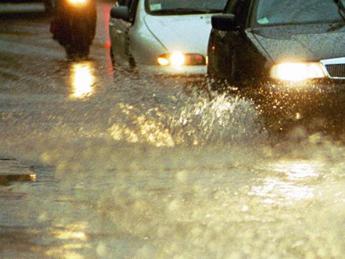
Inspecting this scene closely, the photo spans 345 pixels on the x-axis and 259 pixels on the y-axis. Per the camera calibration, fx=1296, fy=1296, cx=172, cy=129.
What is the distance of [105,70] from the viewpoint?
1845 cm

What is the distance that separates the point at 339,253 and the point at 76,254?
132 centimetres

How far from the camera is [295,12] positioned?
1272 centimetres

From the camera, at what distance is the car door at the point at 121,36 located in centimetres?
1584

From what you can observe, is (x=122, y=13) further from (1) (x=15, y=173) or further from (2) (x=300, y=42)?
(1) (x=15, y=173)

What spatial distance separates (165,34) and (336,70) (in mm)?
3732

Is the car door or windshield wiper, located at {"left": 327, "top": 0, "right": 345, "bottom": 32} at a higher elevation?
windshield wiper, located at {"left": 327, "top": 0, "right": 345, "bottom": 32}

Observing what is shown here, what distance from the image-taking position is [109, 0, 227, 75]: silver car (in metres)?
A: 14.4

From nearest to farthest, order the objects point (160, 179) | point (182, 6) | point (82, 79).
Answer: point (160, 179) < point (182, 6) < point (82, 79)

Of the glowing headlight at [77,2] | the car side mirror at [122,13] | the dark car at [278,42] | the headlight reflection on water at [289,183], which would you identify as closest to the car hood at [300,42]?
the dark car at [278,42]

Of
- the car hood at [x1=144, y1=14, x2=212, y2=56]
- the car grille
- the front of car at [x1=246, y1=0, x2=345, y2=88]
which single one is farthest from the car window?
the car grille

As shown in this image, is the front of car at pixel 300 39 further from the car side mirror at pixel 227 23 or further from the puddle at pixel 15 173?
the puddle at pixel 15 173

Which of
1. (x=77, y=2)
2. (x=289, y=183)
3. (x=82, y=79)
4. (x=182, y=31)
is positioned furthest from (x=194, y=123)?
(x=77, y=2)

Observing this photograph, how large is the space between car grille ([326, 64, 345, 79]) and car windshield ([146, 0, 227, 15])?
Answer: 4.47 meters

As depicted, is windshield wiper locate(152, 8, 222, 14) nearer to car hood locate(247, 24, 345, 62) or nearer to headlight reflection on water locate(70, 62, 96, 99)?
headlight reflection on water locate(70, 62, 96, 99)
